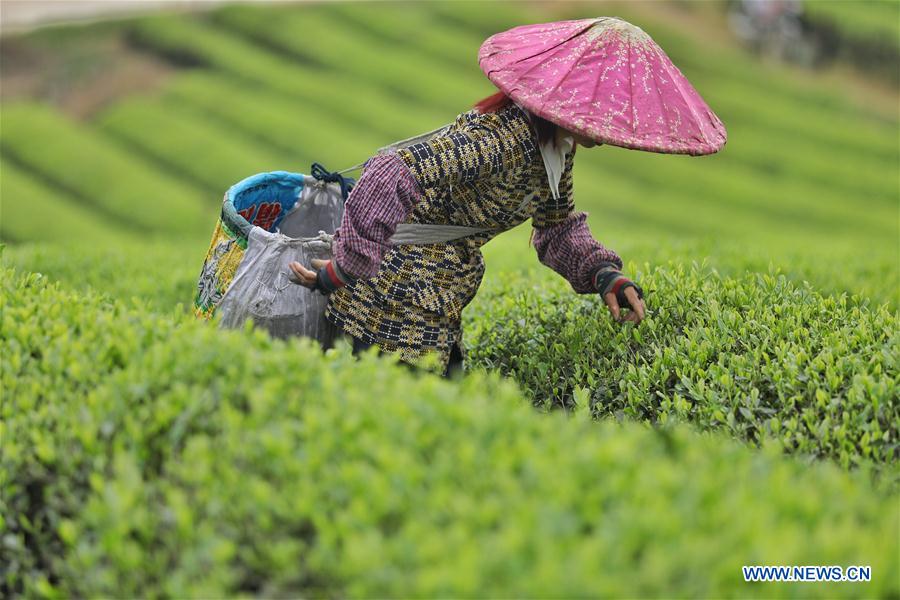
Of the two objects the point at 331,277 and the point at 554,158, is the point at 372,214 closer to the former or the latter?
the point at 331,277

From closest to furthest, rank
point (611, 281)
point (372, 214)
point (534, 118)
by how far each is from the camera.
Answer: point (372, 214)
point (534, 118)
point (611, 281)

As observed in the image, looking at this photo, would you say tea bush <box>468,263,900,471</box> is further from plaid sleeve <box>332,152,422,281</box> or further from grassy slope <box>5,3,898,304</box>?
grassy slope <box>5,3,898,304</box>

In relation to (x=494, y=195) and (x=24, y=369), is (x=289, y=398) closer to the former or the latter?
(x=24, y=369)

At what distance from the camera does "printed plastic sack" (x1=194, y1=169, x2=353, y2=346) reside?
11.7 feet

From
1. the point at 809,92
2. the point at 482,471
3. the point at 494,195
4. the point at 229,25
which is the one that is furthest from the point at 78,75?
the point at 482,471

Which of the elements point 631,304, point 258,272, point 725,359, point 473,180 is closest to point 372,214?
point 473,180

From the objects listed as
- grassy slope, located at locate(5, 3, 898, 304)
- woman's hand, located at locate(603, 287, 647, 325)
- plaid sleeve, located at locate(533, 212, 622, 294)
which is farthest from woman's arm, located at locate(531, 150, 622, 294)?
grassy slope, located at locate(5, 3, 898, 304)

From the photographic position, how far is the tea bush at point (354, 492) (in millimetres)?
1979

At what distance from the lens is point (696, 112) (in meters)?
3.48

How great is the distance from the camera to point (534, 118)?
137 inches

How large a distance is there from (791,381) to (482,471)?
1812 millimetres

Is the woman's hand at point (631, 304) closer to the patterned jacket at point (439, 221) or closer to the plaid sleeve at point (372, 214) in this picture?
the patterned jacket at point (439, 221)

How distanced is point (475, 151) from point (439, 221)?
0.40 meters

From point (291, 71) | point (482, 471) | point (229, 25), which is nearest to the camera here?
point (482, 471)
